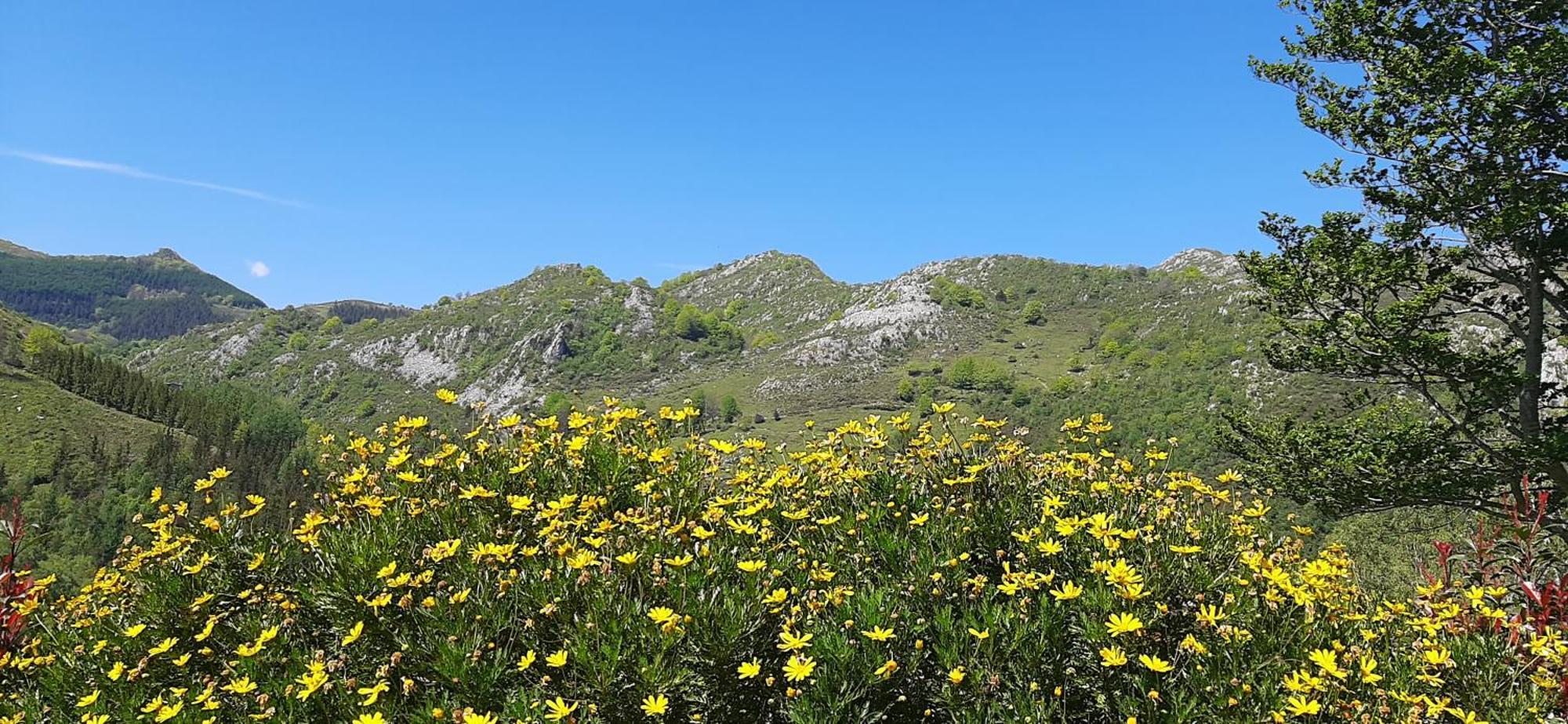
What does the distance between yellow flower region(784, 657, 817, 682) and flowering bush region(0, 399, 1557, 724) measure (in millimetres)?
11

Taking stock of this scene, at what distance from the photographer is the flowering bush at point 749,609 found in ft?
8.82

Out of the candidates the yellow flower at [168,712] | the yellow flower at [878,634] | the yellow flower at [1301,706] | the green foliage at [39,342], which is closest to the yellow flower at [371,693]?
the yellow flower at [168,712]

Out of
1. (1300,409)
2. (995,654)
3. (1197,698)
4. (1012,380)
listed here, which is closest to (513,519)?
(995,654)

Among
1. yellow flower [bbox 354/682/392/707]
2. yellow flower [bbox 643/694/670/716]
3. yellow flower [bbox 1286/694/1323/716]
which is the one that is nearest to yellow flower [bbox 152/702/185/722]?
yellow flower [bbox 354/682/392/707]

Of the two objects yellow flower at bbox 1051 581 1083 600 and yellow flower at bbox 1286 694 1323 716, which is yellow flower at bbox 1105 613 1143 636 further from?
yellow flower at bbox 1286 694 1323 716

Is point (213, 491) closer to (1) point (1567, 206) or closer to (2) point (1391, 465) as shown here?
(1) point (1567, 206)

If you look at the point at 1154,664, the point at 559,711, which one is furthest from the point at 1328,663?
the point at 559,711

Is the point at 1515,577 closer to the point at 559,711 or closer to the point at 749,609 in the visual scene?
the point at 749,609

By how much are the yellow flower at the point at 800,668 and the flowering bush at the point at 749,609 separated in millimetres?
11

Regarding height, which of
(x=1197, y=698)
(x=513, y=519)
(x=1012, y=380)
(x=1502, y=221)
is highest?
(x=1012, y=380)

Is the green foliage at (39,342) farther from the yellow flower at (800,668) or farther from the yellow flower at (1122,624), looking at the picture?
the yellow flower at (1122,624)

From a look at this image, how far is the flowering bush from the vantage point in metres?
2.69

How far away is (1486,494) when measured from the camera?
1443 cm

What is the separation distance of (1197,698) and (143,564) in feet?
16.1
